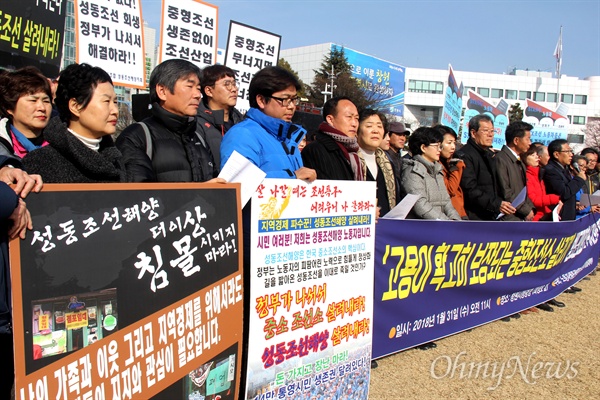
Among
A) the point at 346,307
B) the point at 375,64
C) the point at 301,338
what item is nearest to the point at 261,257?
the point at 301,338

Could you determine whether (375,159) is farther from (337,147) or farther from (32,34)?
(32,34)

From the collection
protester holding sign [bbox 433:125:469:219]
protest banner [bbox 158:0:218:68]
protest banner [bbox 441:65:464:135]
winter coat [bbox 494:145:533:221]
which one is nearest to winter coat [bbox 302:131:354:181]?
protester holding sign [bbox 433:125:469:219]

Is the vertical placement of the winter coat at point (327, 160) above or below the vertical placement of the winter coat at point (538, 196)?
above

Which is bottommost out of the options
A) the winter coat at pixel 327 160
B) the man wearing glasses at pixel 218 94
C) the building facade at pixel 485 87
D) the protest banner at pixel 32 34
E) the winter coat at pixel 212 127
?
the winter coat at pixel 327 160

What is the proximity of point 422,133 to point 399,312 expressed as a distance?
70.1 inches

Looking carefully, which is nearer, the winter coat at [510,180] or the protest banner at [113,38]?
the protest banner at [113,38]

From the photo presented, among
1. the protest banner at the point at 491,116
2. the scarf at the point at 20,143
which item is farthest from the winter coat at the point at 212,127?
the protest banner at the point at 491,116

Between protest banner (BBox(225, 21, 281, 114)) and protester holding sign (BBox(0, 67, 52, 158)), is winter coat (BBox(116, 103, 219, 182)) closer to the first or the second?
protester holding sign (BBox(0, 67, 52, 158))

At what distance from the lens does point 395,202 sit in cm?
448

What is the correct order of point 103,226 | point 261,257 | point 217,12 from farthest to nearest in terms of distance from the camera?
point 217,12 → point 261,257 → point 103,226

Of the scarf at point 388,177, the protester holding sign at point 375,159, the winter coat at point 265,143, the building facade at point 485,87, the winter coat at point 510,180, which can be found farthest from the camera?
the building facade at point 485,87

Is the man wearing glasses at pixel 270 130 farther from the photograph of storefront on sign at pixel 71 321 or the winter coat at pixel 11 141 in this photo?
the photograph of storefront on sign at pixel 71 321

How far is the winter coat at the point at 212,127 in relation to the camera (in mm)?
4012

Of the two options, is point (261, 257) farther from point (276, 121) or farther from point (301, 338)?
point (276, 121)
